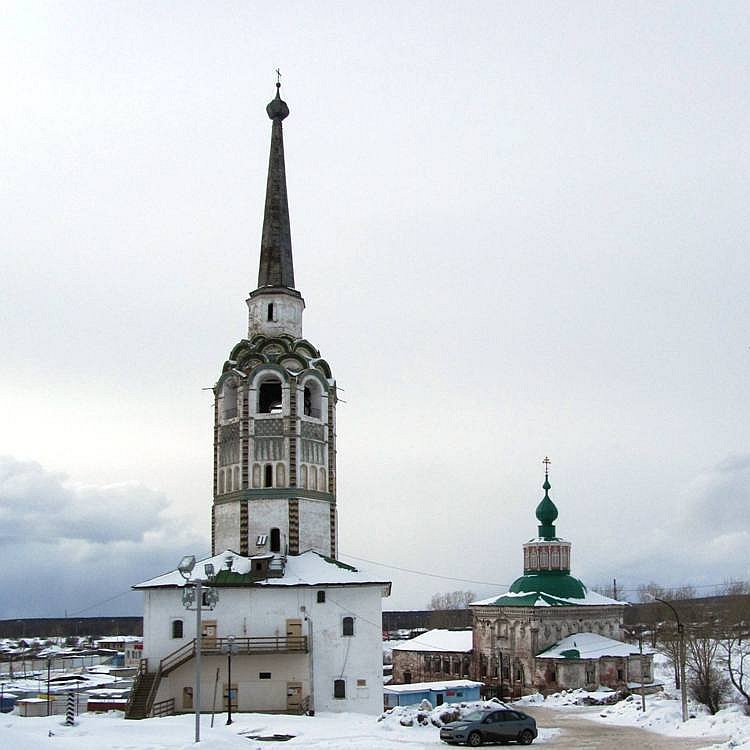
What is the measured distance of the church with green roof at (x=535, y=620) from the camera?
74250 mm

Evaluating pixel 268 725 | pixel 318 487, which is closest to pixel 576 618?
pixel 318 487

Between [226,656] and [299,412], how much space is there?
40.3ft

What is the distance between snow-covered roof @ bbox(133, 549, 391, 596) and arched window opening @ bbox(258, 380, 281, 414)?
24.7 feet

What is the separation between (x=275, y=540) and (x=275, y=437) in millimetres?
4962

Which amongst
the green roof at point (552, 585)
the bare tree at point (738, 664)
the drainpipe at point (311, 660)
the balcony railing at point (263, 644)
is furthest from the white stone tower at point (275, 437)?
the green roof at point (552, 585)

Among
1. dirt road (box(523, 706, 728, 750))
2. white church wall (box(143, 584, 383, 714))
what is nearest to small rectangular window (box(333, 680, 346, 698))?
white church wall (box(143, 584, 383, 714))

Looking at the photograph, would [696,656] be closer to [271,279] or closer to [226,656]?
[226,656]

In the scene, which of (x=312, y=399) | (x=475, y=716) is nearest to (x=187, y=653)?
(x=312, y=399)

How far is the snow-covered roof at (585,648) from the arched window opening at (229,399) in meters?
34.2

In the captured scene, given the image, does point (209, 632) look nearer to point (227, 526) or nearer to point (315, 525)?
point (227, 526)

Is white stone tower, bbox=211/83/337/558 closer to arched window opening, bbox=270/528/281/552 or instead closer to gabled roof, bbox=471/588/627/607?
arched window opening, bbox=270/528/281/552

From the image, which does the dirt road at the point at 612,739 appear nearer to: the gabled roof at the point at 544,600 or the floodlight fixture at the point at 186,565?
the floodlight fixture at the point at 186,565

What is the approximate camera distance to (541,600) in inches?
3002

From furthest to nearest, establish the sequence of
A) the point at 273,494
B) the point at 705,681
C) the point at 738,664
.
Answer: the point at 738,664 < the point at 273,494 < the point at 705,681
